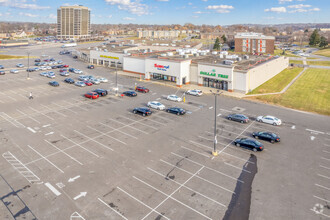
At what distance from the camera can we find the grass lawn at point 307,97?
152 ft

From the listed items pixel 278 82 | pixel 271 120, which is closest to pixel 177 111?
pixel 271 120

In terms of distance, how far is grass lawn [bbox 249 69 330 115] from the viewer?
152 feet

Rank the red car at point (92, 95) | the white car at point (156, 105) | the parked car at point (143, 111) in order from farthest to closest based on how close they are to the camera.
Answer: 1. the red car at point (92, 95)
2. the white car at point (156, 105)
3. the parked car at point (143, 111)

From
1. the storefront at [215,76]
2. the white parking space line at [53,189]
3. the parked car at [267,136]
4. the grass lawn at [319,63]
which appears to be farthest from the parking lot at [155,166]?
the grass lawn at [319,63]

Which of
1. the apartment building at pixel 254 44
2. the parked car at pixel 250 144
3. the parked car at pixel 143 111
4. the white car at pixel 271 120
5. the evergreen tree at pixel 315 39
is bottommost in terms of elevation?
the parked car at pixel 250 144

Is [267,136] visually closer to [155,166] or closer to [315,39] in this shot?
[155,166]

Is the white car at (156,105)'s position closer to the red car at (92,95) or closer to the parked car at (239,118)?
the parked car at (239,118)

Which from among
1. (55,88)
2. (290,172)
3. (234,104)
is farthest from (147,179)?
(55,88)

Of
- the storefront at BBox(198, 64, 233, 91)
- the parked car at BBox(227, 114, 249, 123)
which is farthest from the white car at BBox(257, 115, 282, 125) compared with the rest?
the storefront at BBox(198, 64, 233, 91)

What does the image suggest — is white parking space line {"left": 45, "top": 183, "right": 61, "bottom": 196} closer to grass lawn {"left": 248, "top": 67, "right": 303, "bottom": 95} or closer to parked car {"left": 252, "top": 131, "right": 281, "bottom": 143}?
parked car {"left": 252, "top": 131, "right": 281, "bottom": 143}

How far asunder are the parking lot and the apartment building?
290 ft

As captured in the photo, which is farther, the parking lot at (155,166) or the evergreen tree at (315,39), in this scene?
the evergreen tree at (315,39)

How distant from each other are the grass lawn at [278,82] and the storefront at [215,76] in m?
6.09

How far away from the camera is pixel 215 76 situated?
188ft
